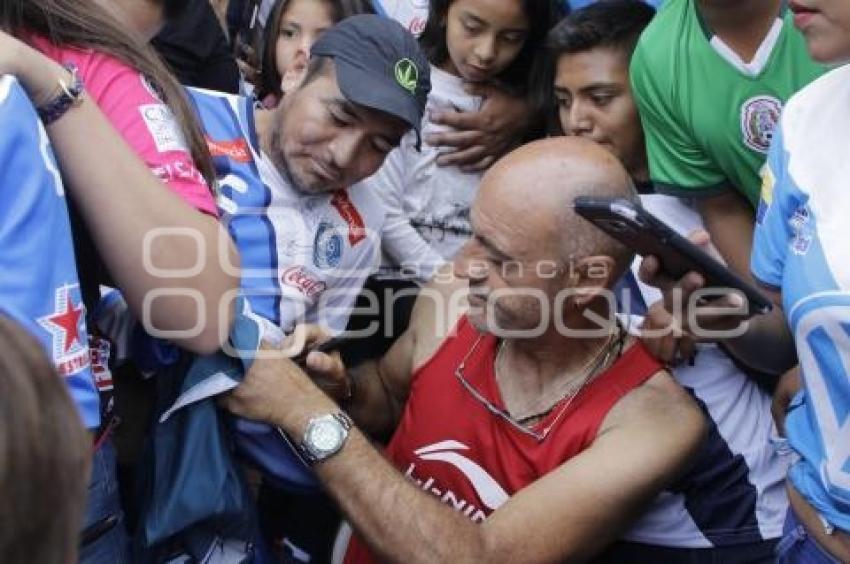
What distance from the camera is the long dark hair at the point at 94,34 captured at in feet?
5.59

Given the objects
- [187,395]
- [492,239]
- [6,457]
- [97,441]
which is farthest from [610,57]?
[6,457]

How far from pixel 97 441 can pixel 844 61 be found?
1339 millimetres

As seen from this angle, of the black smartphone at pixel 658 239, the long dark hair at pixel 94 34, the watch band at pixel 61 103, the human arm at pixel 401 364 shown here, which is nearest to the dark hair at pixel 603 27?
the human arm at pixel 401 364

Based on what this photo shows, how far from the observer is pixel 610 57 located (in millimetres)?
2943

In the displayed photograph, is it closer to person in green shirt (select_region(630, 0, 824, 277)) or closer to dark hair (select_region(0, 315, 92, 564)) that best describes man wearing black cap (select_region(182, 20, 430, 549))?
person in green shirt (select_region(630, 0, 824, 277))

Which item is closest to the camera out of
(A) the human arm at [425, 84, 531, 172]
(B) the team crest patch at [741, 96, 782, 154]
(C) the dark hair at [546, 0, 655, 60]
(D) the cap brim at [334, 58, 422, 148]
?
(B) the team crest patch at [741, 96, 782, 154]

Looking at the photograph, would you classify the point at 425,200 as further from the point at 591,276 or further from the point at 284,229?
the point at 591,276

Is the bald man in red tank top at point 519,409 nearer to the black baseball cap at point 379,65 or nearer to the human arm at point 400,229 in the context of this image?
the black baseball cap at point 379,65

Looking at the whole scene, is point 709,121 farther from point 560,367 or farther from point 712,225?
point 560,367

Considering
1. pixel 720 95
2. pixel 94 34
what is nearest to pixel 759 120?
pixel 720 95

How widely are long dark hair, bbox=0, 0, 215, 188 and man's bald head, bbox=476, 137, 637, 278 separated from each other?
0.72 m

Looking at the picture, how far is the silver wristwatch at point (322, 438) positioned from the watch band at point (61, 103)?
0.79 meters

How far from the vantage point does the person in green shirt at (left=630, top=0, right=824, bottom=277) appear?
7.97ft

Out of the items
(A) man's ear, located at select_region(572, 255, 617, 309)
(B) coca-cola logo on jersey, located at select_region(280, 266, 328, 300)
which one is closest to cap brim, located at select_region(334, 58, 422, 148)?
(B) coca-cola logo on jersey, located at select_region(280, 266, 328, 300)
